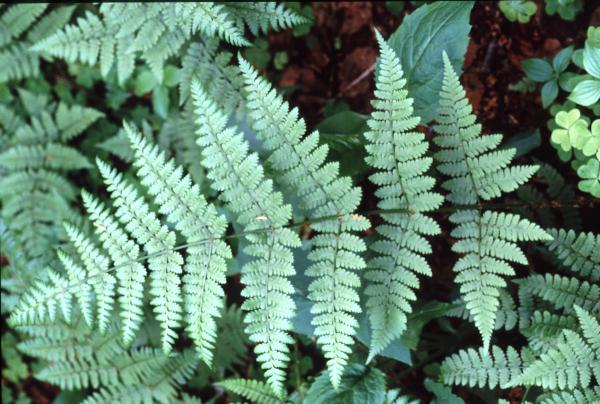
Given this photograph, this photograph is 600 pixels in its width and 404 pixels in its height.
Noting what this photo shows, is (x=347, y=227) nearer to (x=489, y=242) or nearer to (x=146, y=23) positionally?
(x=489, y=242)

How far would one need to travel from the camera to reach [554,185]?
2.87 m

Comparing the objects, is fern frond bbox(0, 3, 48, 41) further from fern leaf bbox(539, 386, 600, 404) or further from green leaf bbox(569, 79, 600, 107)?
fern leaf bbox(539, 386, 600, 404)

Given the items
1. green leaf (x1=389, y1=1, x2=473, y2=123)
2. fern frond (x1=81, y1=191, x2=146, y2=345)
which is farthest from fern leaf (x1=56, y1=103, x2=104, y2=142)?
green leaf (x1=389, y1=1, x2=473, y2=123)

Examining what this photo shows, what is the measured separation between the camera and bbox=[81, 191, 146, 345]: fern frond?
95.0 inches

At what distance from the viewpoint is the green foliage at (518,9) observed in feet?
9.71

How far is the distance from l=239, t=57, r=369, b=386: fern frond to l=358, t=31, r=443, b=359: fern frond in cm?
12

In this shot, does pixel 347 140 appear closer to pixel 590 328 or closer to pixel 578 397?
pixel 590 328

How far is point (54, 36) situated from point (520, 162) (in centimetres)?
265

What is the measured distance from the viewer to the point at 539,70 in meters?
2.81

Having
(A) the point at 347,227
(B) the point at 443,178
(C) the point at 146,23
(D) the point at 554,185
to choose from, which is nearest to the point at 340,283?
(A) the point at 347,227

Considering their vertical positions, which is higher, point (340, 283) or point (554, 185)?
point (554, 185)

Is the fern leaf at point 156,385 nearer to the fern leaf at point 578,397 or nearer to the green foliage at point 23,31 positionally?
the fern leaf at point 578,397

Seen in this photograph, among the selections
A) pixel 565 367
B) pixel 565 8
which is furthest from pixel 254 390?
pixel 565 8

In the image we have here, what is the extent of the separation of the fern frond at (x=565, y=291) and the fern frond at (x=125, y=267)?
5.53ft
